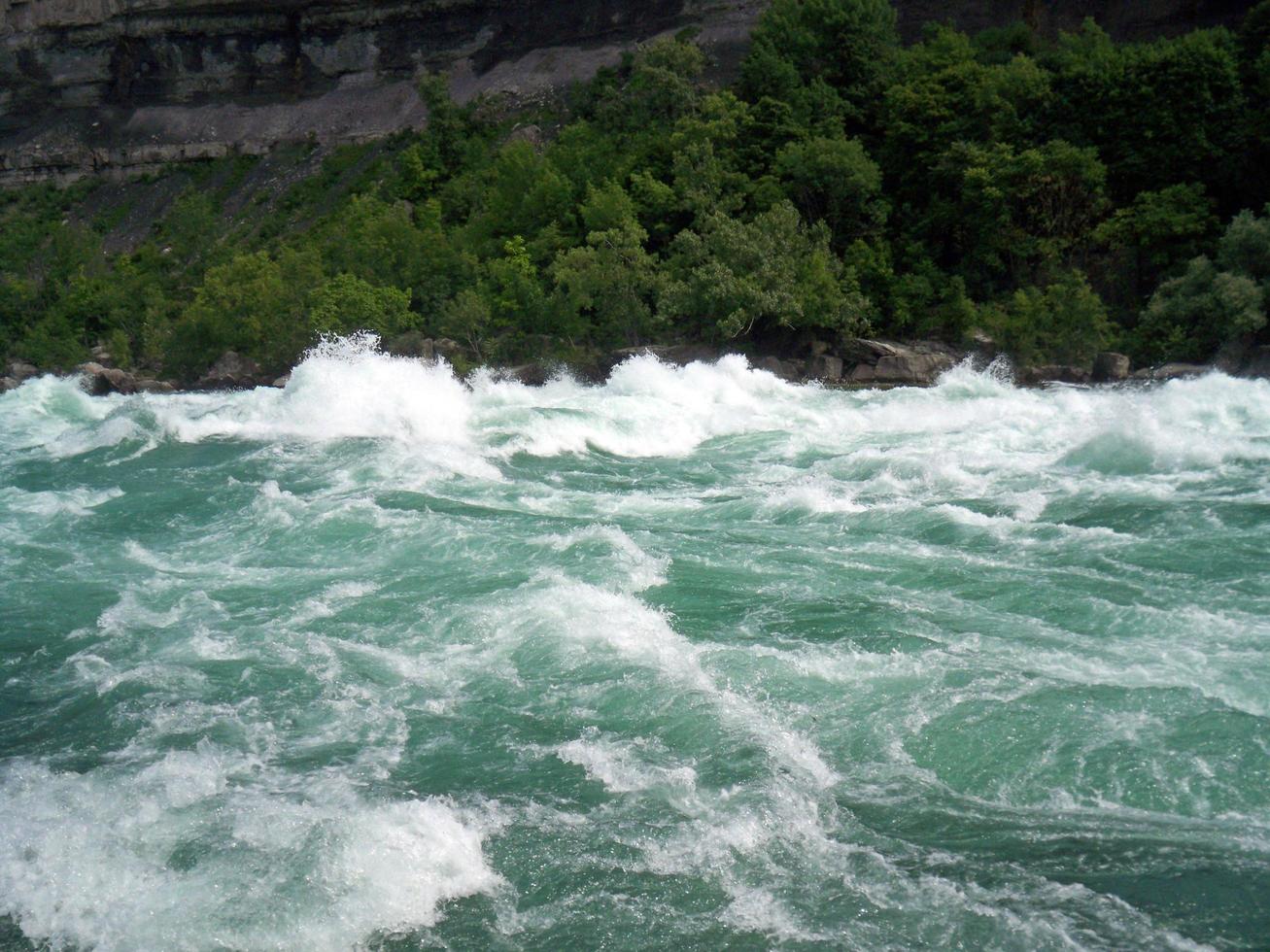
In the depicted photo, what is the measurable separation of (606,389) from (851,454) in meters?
10.6

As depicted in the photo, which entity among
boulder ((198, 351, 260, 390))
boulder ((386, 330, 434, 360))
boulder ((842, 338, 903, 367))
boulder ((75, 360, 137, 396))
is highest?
boulder ((842, 338, 903, 367))

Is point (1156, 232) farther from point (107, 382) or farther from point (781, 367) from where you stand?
point (107, 382)

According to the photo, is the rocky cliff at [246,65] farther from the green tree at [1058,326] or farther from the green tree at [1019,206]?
the green tree at [1058,326]

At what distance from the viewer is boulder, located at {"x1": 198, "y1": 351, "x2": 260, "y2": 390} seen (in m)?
39.8

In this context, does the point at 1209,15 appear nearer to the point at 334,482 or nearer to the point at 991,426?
the point at 991,426

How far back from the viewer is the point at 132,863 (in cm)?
858

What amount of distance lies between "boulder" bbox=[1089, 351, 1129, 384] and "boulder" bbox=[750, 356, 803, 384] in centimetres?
693

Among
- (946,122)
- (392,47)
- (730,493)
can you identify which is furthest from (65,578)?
(392,47)

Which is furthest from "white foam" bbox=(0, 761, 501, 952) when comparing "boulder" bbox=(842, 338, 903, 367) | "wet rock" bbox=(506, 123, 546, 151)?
"wet rock" bbox=(506, 123, 546, 151)

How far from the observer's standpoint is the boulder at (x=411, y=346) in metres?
36.4

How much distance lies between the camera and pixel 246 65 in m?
73.9

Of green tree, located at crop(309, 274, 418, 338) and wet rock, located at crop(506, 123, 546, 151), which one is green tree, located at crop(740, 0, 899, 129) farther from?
wet rock, located at crop(506, 123, 546, 151)

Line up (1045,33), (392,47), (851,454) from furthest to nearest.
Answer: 1. (392,47)
2. (1045,33)
3. (851,454)

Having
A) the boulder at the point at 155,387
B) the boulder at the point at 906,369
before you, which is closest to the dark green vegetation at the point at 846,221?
the boulder at the point at 155,387
